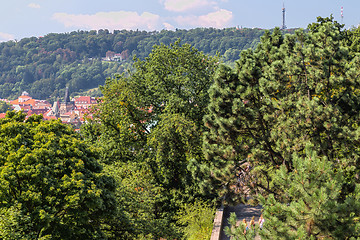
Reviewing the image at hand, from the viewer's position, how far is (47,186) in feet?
47.0

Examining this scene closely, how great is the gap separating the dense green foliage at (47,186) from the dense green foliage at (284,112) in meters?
5.49

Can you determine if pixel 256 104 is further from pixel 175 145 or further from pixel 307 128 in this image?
pixel 175 145

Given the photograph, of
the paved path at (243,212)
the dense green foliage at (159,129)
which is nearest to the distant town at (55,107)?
the dense green foliage at (159,129)

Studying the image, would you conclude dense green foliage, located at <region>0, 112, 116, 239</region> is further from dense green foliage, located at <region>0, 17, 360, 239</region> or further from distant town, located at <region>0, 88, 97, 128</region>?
distant town, located at <region>0, 88, 97, 128</region>

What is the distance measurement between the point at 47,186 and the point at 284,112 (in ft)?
30.0

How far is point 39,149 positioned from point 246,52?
9608 millimetres

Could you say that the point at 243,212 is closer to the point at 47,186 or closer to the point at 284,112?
the point at 284,112

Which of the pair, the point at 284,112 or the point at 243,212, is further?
the point at 243,212

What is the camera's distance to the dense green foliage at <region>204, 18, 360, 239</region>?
1489cm

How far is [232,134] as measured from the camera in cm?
1852

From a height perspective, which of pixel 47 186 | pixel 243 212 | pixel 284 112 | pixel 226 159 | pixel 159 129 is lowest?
pixel 243 212

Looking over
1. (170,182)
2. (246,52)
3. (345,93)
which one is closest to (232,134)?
(246,52)

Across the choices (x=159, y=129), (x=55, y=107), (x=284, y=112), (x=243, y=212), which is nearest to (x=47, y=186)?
(x=284, y=112)

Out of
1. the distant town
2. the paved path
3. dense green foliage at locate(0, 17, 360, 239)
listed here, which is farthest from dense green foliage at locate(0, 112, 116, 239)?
the distant town
